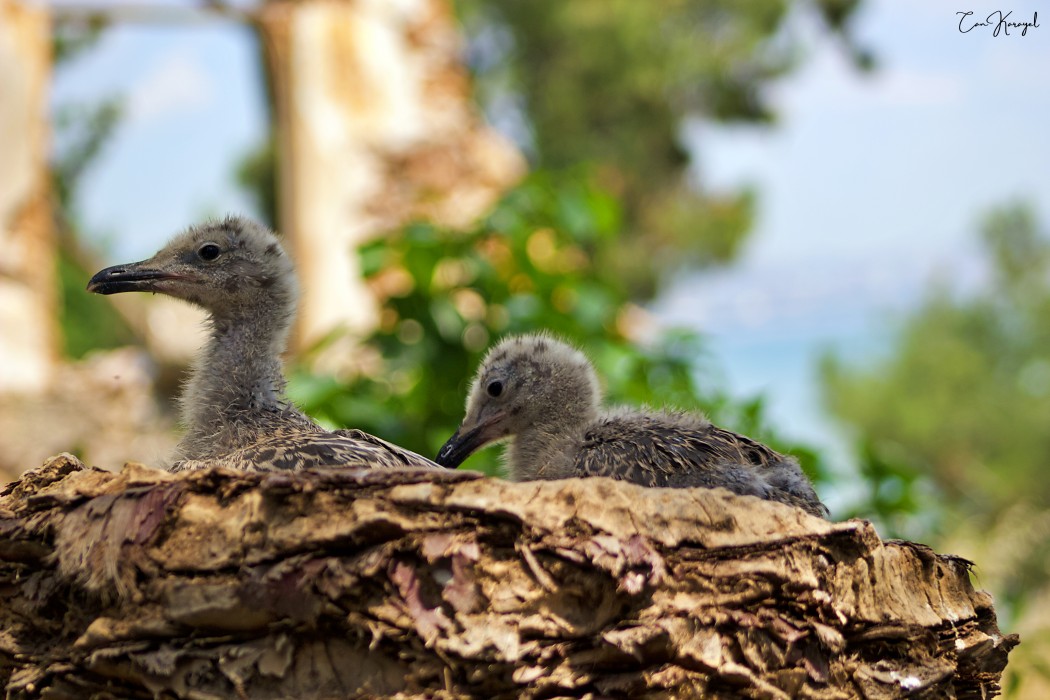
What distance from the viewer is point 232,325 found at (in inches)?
144

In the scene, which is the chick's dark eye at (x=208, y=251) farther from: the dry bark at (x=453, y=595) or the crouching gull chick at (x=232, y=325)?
the dry bark at (x=453, y=595)

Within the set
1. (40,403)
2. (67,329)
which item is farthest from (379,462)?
(67,329)

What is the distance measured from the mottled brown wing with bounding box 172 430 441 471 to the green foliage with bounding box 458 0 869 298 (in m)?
9.07

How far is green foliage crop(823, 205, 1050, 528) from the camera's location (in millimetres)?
13805

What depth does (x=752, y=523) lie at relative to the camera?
94.3 inches

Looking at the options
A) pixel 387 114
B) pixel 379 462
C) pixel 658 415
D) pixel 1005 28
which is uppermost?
pixel 387 114

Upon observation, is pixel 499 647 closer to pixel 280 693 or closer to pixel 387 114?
pixel 280 693

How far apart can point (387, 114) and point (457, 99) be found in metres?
1.10

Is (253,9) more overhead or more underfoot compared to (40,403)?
more overhead

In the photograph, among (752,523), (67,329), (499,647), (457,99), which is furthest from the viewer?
(67,329)

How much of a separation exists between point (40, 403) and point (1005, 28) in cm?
930

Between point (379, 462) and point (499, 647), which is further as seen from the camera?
point (379, 462)

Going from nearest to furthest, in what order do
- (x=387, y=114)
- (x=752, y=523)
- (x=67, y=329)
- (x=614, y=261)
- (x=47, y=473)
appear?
(x=752, y=523), (x=47, y=473), (x=387, y=114), (x=614, y=261), (x=67, y=329)

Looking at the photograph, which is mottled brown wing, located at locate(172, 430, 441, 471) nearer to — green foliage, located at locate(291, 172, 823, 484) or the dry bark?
the dry bark
